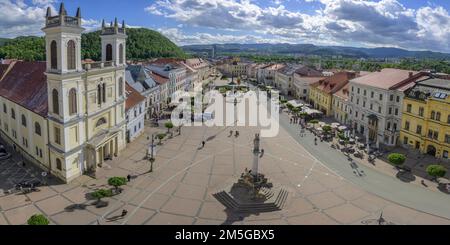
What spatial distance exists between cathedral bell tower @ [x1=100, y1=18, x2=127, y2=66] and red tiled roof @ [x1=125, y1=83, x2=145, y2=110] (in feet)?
28.1

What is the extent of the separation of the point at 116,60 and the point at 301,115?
143 feet

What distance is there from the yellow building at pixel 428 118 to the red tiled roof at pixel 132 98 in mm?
43636

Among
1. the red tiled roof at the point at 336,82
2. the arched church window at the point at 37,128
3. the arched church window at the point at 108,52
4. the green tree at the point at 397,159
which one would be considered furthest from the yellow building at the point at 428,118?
the arched church window at the point at 37,128

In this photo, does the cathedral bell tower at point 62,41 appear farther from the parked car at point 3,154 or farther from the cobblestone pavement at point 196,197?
the parked car at point 3,154

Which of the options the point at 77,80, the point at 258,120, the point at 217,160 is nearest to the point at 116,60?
the point at 77,80

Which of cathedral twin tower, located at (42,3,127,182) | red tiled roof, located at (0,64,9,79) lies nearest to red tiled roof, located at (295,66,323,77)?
cathedral twin tower, located at (42,3,127,182)

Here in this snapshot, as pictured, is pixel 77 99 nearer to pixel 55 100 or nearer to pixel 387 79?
pixel 55 100

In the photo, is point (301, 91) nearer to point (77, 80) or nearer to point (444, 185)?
point (444, 185)

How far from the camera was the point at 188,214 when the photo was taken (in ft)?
108

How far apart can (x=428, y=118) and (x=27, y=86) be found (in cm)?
5639

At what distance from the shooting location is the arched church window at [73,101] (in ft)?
130

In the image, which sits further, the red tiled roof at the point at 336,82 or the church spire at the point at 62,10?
the red tiled roof at the point at 336,82

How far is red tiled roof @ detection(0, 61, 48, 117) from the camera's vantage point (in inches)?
1703

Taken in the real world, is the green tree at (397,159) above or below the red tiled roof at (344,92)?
below
